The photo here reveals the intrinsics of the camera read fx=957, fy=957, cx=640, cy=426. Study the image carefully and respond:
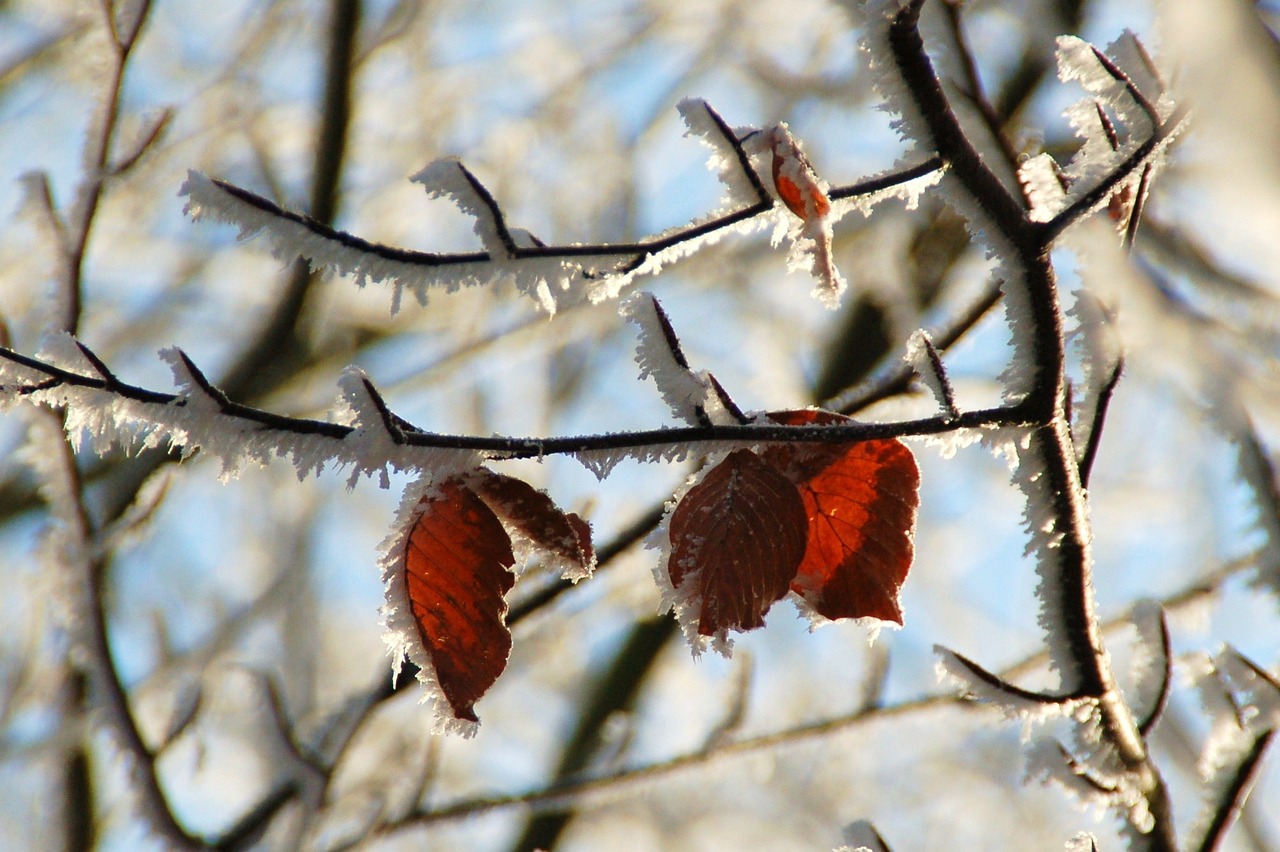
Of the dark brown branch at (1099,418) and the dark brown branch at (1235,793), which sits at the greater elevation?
the dark brown branch at (1099,418)

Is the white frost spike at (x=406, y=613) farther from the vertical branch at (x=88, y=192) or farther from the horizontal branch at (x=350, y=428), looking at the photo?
the vertical branch at (x=88, y=192)

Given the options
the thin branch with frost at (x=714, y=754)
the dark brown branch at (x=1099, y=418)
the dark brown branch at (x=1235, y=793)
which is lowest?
the thin branch with frost at (x=714, y=754)

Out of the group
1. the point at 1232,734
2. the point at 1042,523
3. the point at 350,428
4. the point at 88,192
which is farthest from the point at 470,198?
the point at 88,192

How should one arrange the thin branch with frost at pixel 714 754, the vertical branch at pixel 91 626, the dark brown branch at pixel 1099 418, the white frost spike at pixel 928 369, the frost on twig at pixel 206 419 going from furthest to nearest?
the thin branch with frost at pixel 714 754, the vertical branch at pixel 91 626, the dark brown branch at pixel 1099 418, the white frost spike at pixel 928 369, the frost on twig at pixel 206 419

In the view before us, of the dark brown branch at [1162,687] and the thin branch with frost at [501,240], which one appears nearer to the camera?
the thin branch with frost at [501,240]

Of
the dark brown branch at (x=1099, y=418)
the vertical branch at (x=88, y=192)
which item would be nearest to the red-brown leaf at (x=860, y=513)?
the dark brown branch at (x=1099, y=418)

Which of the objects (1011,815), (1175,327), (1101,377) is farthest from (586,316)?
(1011,815)

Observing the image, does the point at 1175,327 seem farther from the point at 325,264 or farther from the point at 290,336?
the point at 290,336
